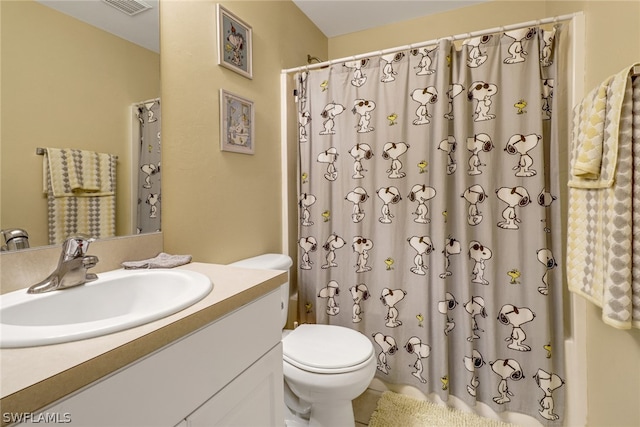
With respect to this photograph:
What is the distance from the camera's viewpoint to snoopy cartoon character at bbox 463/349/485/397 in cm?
154

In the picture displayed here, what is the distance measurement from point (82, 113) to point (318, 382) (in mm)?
1278

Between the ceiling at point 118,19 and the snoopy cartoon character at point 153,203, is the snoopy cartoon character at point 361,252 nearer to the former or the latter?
the snoopy cartoon character at point 153,203

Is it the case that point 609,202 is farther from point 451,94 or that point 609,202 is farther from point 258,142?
point 258,142

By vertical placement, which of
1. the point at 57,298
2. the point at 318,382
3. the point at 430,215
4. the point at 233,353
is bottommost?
the point at 318,382

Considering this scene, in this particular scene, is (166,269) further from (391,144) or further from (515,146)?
(515,146)

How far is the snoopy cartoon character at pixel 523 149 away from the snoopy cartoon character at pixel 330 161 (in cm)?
90

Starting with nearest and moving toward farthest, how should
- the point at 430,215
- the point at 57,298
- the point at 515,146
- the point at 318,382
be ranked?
the point at 57,298
the point at 318,382
the point at 515,146
the point at 430,215

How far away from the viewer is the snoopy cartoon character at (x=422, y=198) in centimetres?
160

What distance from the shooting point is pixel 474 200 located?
5.07ft

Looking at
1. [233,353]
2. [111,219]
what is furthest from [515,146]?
[111,219]

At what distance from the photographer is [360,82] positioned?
1.77 metres

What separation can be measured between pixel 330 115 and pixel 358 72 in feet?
0.95

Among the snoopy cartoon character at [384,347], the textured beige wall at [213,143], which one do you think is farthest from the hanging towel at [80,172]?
the snoopy cartoon character at [384,347]

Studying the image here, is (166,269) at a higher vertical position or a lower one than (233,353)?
higher
